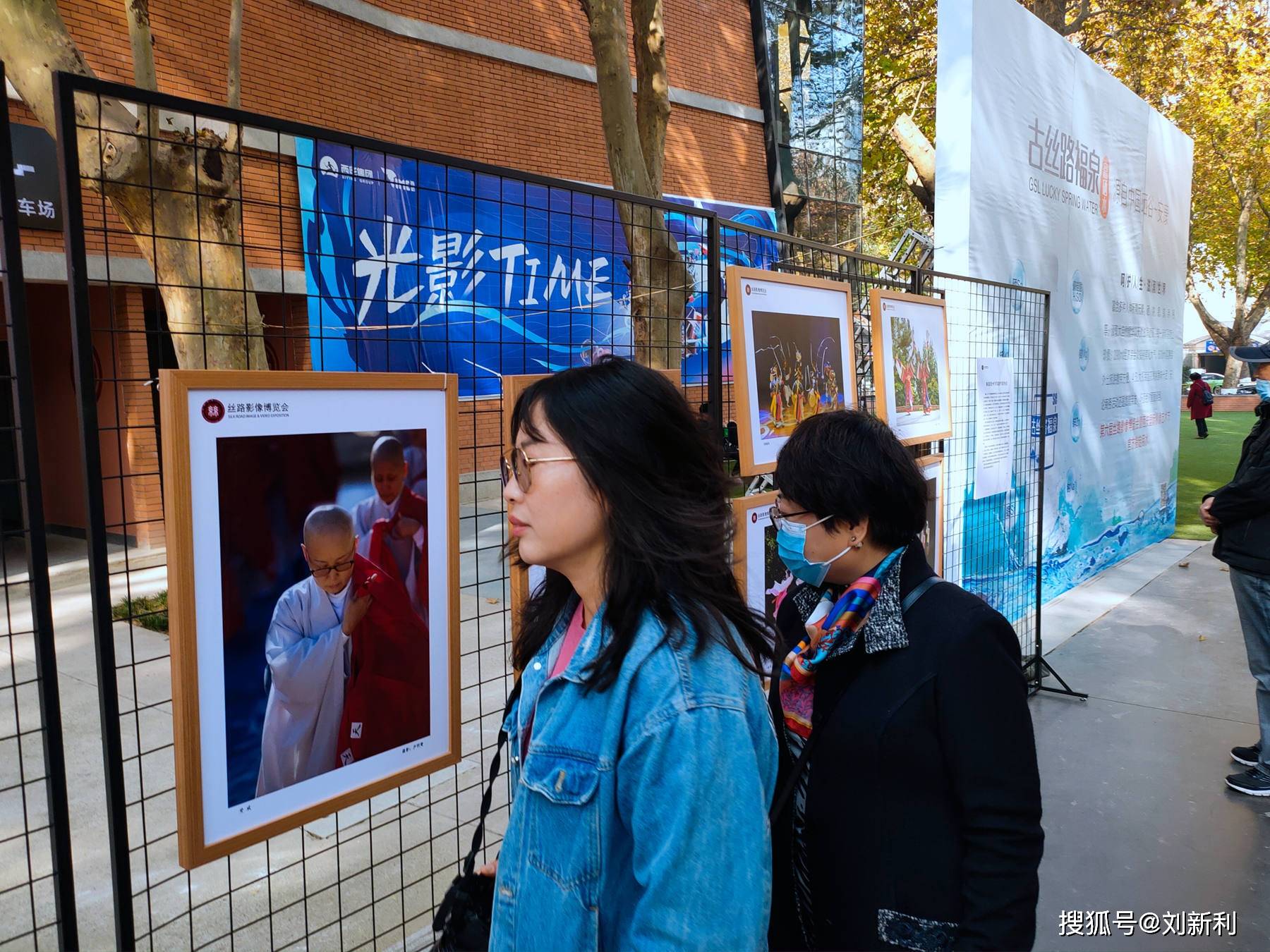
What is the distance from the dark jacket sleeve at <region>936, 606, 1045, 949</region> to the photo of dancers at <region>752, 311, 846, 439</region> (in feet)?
4.85

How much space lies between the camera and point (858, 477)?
192 cm

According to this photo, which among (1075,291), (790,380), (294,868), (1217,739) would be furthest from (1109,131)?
(294,868)

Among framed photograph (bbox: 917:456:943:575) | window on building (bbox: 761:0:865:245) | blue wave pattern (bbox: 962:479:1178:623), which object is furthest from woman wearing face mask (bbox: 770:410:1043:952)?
window on building (bbox: 761:0:865:245)

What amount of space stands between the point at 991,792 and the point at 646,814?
2.54 feet

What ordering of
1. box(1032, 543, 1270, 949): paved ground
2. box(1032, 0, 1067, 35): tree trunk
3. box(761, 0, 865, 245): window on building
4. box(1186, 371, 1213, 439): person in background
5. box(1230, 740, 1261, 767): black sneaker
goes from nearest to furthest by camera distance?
box(1032, 543, 1270, 949): paved ground
box(1230, 740, 1261, 767): black sneaker
box(1032, 0, 1067, 35): tree trunk
box(761, 0, 865, 245): window on building
box(1186, 371, 1213, 439): person in background

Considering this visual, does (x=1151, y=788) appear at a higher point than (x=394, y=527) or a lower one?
lower

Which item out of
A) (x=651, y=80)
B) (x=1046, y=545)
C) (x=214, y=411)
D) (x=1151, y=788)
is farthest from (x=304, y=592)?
(x=1046, y=545)

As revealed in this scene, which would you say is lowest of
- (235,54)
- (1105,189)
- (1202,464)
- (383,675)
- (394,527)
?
(1202,464)

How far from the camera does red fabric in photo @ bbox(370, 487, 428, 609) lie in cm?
→ 202

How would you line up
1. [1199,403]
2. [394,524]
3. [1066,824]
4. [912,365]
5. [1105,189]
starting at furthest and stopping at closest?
[1199,403] → [1105,189] → [912,365] → [1066,824] → [394,524]

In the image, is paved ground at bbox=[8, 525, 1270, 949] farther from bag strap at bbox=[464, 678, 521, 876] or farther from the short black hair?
the short black hair

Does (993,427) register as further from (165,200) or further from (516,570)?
(165,200)

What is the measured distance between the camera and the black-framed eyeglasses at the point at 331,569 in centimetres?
191

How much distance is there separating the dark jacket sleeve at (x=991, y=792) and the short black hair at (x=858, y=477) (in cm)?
35
